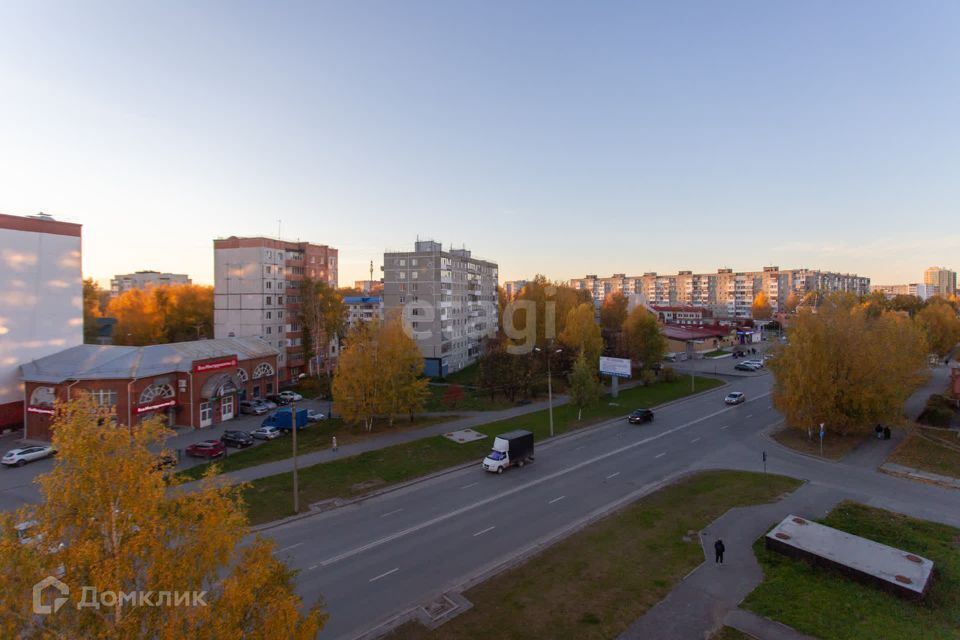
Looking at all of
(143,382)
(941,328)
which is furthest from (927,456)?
(143,382)

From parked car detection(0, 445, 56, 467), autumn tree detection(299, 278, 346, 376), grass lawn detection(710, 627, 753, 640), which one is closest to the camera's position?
grass lawn detection(710, 627, 753, 640)

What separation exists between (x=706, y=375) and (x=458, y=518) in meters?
51.5

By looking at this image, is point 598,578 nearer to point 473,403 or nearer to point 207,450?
point 207,450

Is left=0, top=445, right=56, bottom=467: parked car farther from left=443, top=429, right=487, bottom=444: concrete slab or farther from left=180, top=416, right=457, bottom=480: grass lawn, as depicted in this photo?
left=443, top=429, right=487, bottom=444: concrete slab

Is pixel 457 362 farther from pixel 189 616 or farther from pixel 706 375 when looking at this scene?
pixel 189 616

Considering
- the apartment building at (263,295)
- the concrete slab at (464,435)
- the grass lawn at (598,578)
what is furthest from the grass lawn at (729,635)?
the apartment building at (263,295)

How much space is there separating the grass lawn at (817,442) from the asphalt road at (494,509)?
1128 millimetres

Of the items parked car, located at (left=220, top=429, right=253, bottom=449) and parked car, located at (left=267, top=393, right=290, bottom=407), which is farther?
parked car, located at (left=267, top=393, right=290, bottom=407)

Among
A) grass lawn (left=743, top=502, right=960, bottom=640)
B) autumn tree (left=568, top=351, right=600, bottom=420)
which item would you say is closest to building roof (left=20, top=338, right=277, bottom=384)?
autumn tree (left=568, top=351, right=600, bottom=420)

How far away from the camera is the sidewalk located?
13.9m

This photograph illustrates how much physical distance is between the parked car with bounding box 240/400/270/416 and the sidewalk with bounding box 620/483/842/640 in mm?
36759

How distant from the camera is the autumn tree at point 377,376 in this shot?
118ft

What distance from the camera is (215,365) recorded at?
39.5 m

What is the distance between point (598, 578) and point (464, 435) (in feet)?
64.0
